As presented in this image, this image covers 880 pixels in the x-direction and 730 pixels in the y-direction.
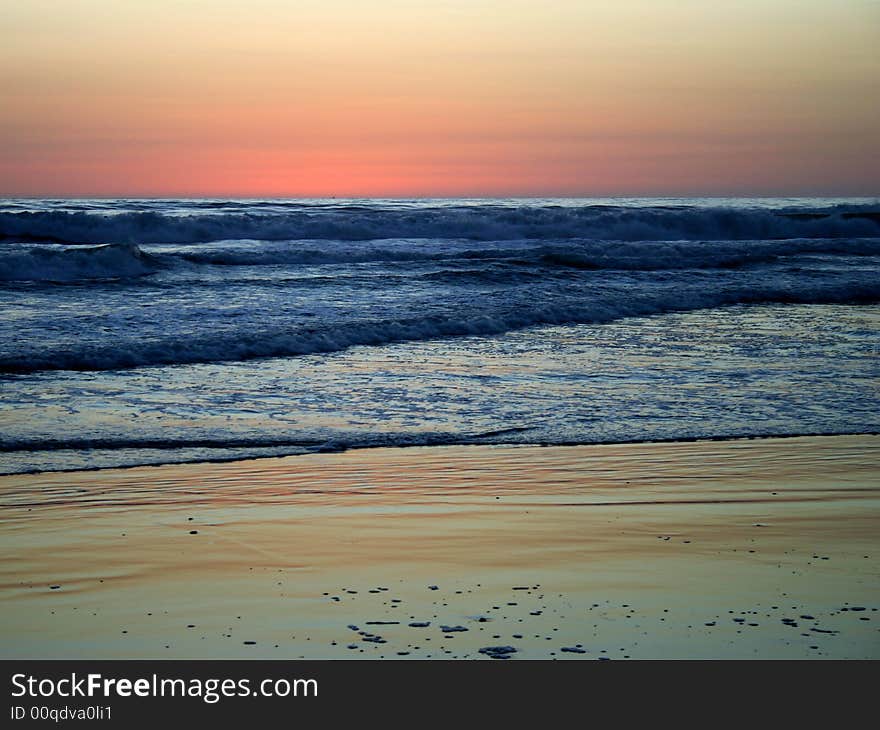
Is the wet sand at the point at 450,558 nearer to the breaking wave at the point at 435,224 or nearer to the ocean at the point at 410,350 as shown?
the ocean at the point at 410,350

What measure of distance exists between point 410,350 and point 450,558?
25.4 feet

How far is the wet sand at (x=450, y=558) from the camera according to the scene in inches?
157

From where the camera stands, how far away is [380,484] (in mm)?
6551

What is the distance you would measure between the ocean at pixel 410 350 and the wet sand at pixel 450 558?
1051 mm

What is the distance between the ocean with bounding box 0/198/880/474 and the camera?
8.24m

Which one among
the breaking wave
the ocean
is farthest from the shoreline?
the breaking wave

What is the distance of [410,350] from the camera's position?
12.6m

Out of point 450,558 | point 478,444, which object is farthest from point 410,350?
point 450,558

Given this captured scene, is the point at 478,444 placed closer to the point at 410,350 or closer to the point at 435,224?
the point at 410,350

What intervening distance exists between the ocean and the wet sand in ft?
3.45

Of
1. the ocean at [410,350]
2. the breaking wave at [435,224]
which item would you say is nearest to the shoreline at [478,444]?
the ocean at [410,350]
